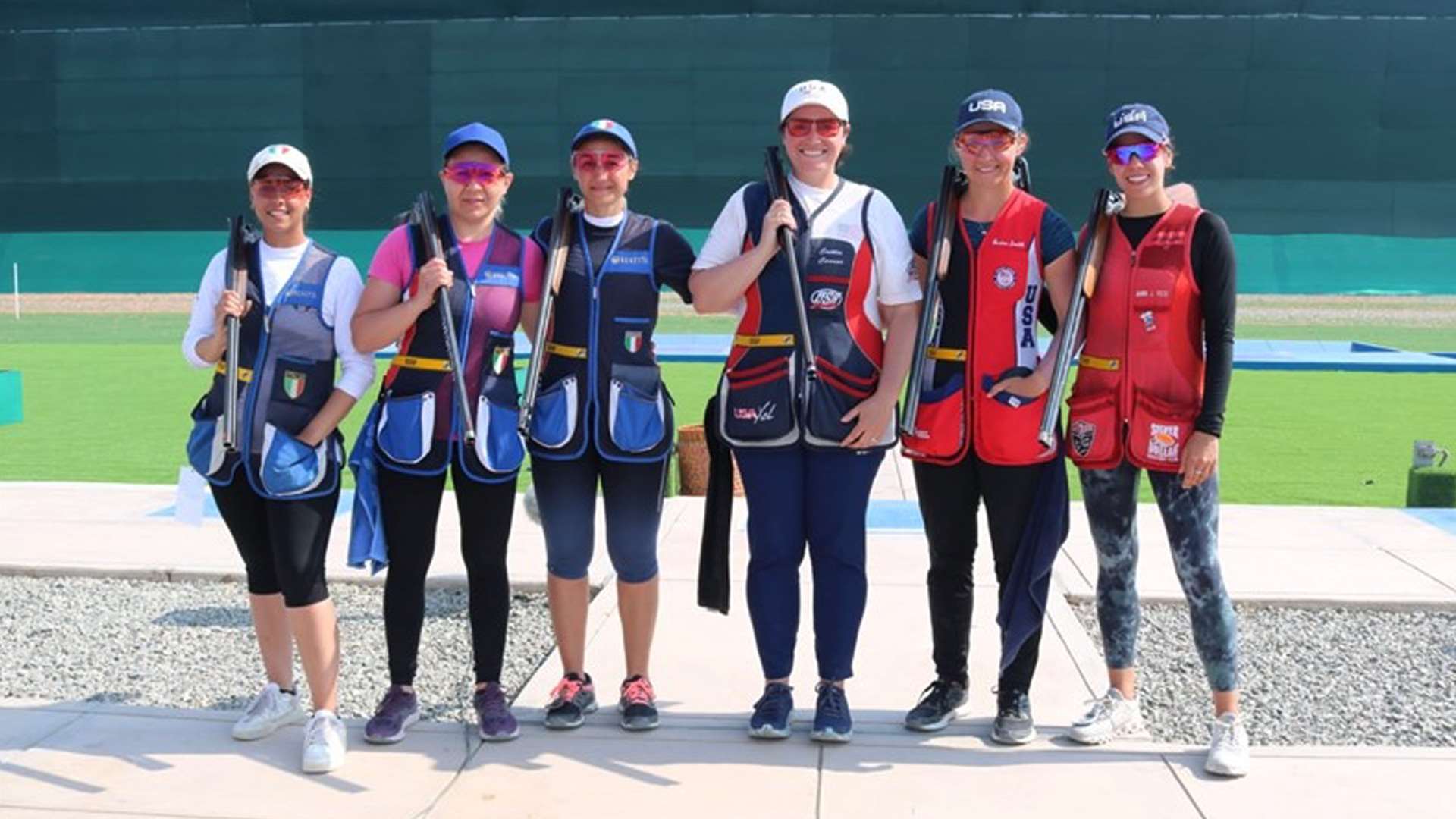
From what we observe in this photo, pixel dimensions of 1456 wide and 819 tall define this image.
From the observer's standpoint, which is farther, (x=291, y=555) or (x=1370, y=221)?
(x=1370, y=221)

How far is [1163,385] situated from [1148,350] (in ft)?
0.34

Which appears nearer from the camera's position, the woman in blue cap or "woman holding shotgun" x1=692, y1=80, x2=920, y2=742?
"woman holding shotgun" x1=692, y1=80, x2=920, y2=742

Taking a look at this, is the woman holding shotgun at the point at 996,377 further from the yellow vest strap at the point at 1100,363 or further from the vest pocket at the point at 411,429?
the vest pocket at the point at 411,429

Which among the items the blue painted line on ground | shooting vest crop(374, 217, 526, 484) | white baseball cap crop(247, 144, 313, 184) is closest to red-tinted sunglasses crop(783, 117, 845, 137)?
shooting vest crop(374, 217, 526, 484)

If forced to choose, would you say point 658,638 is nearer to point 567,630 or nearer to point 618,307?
point 567,630

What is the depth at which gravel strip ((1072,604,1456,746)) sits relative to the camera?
4727 mm

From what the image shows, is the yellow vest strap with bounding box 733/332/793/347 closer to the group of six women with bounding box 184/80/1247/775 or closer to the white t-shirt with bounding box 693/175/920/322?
the group of six women with bounding box 184/80/1247/775

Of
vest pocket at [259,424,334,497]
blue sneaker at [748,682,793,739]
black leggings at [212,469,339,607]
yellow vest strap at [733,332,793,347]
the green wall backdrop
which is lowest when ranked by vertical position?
blue sneaker at [748,682,793,739]

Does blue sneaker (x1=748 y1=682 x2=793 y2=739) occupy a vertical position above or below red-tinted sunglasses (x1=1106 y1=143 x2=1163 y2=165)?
below

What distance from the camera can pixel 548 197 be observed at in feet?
107

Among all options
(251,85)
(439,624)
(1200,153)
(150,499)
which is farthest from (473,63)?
(439,624)

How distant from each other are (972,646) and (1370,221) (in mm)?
30436

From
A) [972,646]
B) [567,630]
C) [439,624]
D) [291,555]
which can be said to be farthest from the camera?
[439,624]

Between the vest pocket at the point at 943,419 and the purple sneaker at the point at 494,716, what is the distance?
4.69 feet
